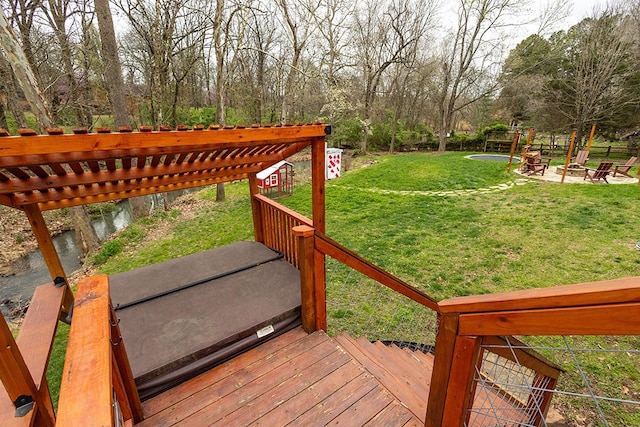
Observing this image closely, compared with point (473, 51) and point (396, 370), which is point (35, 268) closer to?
point (396, 370)

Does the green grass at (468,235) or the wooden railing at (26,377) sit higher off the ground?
the wooden railing at (26,377)

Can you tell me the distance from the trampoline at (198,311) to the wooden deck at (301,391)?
141 millimetres

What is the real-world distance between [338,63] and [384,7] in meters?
5.44

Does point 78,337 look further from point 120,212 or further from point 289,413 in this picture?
point 120,212

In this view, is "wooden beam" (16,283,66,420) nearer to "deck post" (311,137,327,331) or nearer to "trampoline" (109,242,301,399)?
"trampoline" (109,242,301,399)

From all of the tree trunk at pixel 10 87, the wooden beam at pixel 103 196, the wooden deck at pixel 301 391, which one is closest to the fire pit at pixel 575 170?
the wooden deck at pixel 301 391

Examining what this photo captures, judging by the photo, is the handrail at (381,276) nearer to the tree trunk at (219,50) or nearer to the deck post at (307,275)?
the deck post at (307,275)

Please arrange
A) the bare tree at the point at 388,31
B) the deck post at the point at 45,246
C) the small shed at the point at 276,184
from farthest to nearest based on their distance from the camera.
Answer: the bare tree at the point at 388,31 < the small shed at the point at 276,184 < the deck post at the point at 45,246

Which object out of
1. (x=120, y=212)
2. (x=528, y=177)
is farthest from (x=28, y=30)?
(x=528, y=177)

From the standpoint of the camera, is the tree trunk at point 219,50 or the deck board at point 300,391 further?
the tree trunk at point 219,50

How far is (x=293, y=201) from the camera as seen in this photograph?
952 centimetres

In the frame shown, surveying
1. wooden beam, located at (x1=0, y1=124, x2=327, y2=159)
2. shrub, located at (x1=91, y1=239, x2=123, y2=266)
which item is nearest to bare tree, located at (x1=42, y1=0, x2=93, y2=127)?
shrub, located at (x1=91, y1=239, x2=123, y2=266)

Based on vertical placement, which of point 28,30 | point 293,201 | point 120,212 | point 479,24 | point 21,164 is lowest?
point 120,212

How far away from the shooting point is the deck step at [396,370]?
2.13 metres
